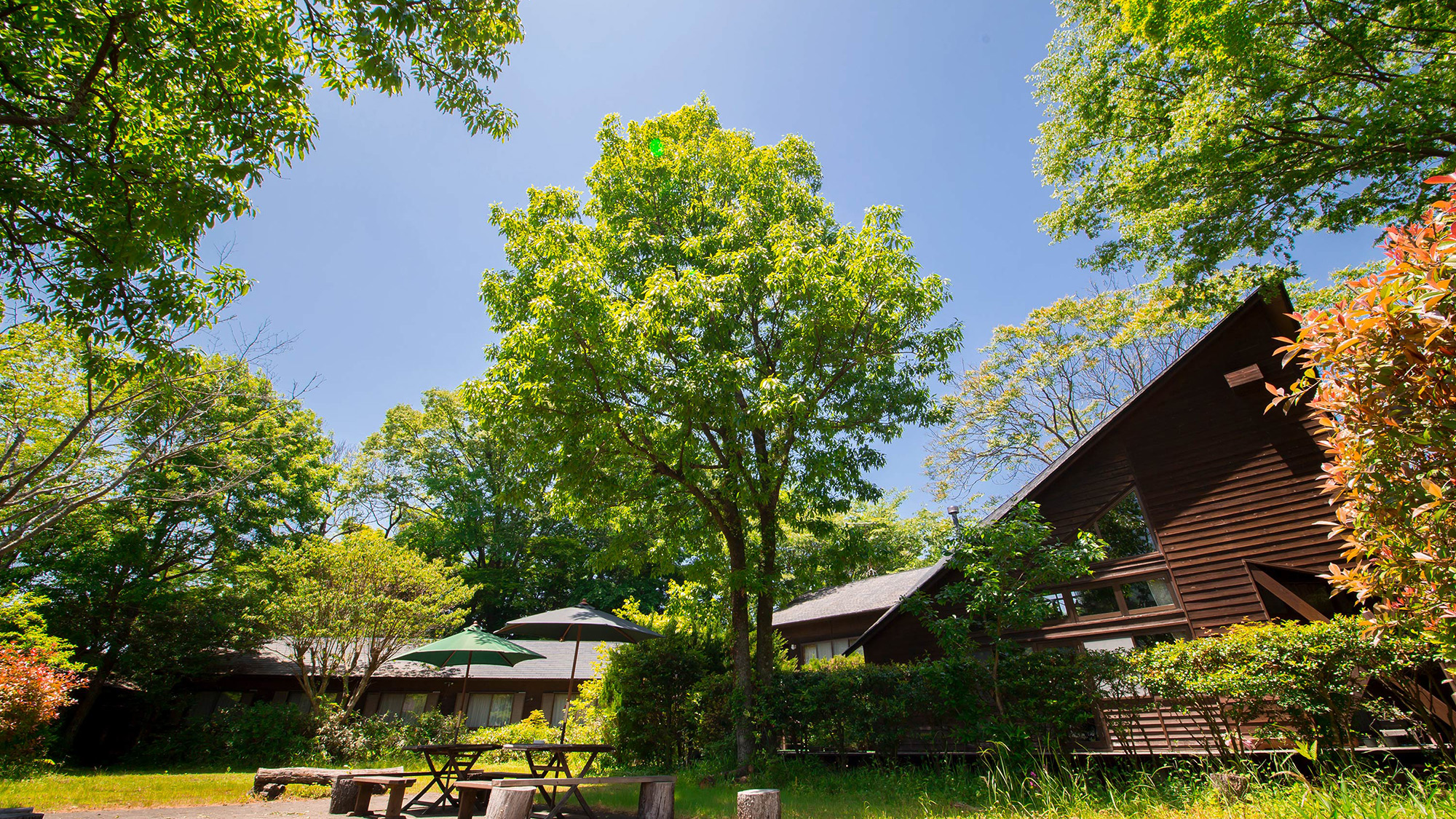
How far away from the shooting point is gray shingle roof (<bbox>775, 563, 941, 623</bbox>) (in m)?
18.8

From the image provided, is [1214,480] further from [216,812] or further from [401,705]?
[401,705]

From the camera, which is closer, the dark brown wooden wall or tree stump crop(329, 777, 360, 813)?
tree stump crop(329, 777, 360, 813)

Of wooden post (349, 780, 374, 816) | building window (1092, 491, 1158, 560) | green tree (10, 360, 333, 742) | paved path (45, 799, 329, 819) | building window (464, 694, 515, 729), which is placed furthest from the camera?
building window (464, 694, 515, 729)

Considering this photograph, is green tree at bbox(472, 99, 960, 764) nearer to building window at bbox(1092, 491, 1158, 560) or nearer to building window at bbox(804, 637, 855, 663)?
building window at bbox(1092, 491, 1158, 560)

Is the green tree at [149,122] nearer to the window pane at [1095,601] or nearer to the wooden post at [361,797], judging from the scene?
the wooden post at [361,797]

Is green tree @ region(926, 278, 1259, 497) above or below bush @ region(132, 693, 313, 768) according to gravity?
above

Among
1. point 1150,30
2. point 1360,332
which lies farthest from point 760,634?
point 1150,30

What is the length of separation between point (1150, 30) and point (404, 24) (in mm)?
10732

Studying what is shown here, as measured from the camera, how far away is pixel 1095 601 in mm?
10625

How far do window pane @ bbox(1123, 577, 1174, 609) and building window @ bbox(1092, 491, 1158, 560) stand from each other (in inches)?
19.1

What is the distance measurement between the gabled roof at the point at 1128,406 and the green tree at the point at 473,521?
920 inches

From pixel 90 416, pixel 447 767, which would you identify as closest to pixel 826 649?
pixel 447 767

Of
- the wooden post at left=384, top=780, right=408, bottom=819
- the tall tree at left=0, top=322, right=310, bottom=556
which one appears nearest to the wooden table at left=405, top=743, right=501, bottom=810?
the wooden post at left=384, top=780, right=408, bottom=819

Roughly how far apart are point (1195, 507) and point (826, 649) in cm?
1365
